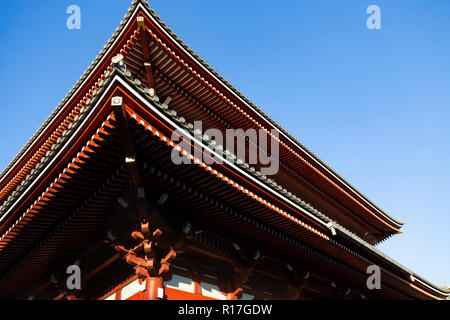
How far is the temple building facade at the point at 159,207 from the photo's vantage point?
236 inches

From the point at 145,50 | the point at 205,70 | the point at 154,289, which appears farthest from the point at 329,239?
the point at 145,50

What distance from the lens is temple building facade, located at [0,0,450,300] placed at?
5.99 meters

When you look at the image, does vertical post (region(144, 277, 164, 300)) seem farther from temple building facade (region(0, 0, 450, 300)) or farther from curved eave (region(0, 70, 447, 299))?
curved eave (region(0, 70, 447, 299))

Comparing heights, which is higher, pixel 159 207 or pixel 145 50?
pixel 145 50

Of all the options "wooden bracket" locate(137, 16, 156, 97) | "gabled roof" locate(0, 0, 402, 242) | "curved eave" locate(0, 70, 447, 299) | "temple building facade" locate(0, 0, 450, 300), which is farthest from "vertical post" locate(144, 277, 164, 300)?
"gabled roof" locate(0, 0, 402, 242)

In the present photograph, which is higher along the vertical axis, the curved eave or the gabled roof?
the gabled roof

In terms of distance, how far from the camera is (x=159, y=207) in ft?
22.6

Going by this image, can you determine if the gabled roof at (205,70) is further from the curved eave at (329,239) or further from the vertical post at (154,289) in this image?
the vertical post at (154,289)

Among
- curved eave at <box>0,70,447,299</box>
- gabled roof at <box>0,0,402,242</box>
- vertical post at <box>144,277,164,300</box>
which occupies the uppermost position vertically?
gabled roof at <box>0,0,402,242</box>

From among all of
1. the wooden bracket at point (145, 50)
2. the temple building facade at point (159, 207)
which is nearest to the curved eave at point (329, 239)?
the temple building facade at point (159, 207)

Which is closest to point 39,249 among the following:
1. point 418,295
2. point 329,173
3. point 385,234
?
point 329,173

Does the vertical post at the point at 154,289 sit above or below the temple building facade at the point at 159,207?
below

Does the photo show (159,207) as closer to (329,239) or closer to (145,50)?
(145,50)

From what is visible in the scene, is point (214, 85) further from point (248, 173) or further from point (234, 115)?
point (248, 173)
